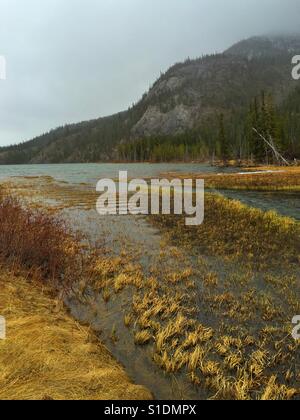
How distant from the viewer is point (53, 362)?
489 cm

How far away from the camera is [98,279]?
366 inches

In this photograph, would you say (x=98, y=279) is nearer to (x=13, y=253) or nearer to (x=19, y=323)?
(x=13, y=253)

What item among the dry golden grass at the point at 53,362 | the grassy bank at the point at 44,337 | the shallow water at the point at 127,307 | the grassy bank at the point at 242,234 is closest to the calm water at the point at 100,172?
the grassy bank at the point at 242,234

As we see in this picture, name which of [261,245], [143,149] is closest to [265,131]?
[261,245]

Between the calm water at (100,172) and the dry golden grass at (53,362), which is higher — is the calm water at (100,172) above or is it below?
above

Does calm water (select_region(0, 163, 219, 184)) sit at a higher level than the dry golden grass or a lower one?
higher

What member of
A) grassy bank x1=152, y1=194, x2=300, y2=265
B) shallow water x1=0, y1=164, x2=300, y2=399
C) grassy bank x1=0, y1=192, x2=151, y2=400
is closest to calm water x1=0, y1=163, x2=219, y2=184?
grassy bank x1=152, y1=194, x2=300, y2=265

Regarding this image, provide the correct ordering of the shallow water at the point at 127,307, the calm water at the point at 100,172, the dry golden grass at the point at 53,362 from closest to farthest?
1. the dry golden grass at the point at 53,362
2. the shallow water at the point at 127,307
3. the calm water at the point at 100,172

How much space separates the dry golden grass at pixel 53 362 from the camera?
429 centimetres

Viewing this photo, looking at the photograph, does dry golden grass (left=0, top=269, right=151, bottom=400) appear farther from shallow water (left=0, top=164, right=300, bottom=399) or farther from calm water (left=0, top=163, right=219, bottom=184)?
calm water (left=0, top=163, right=219, bottom=184)

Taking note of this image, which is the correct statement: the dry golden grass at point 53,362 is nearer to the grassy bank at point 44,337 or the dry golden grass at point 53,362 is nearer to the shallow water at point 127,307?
the grassy bank at point 44,337

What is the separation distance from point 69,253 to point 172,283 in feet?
13.6

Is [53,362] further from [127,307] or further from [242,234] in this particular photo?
[242,234]

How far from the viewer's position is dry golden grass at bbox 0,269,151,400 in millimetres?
4293
